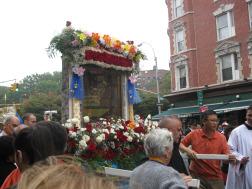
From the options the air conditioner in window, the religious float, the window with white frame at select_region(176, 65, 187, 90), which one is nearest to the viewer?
the religious float

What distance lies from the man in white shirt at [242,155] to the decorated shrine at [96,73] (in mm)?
3725

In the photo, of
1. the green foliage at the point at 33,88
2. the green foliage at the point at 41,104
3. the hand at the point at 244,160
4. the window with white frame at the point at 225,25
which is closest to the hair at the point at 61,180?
the hand at the point at 244,160

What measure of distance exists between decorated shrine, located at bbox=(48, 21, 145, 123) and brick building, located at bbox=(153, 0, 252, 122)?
1449 cm

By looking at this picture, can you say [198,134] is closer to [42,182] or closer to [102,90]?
[102,90]

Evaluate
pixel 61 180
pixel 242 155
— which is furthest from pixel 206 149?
pixel 61 180

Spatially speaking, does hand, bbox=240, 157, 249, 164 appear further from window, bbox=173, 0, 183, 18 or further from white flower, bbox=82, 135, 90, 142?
window, bbox=173, 0, 183, 18

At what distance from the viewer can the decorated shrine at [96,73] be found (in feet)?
28.0

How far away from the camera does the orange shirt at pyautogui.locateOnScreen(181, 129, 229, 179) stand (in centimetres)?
564

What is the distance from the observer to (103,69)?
31.2ft

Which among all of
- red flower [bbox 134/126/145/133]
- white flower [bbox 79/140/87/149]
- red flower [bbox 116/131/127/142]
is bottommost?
white flower [bbox 79/140/87/149]

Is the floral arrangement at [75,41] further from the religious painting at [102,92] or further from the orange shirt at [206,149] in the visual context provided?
the orange shirt at [206,149]

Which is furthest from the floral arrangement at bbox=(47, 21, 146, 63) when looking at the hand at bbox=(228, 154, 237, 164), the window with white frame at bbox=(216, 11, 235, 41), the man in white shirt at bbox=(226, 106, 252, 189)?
the window with white frame at bbox=(216, 11, 235, 41)

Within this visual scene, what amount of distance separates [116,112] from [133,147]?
300 cm

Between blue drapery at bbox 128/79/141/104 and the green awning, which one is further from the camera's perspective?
the green awning
